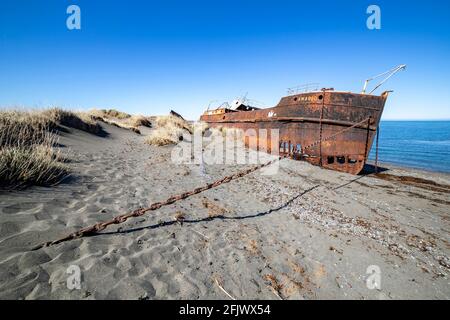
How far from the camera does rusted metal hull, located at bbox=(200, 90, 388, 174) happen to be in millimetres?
8352

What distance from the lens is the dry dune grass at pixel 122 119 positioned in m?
16.5

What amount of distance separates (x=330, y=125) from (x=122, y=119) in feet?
71.0

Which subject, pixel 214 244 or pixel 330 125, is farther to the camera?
pixel 330 125

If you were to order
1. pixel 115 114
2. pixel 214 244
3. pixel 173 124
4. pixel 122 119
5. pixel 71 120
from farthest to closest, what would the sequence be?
pixel 115 114 < pixel 122 119 < pixel 173 124 < pixel 71 120 < pixel 214 244

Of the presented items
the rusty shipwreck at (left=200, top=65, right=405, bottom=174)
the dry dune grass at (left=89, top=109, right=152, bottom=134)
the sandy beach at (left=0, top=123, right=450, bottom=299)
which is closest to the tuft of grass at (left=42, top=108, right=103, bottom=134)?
the dry dune grass at (left=89, top=109, right=152, bottom=134)

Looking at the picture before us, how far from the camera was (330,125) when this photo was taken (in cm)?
906

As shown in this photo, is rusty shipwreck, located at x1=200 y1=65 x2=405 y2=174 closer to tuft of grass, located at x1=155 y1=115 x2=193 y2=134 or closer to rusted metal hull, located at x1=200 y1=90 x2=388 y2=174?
rusted metal hull, located at x1=200 y1=90 x2=388 y2=174

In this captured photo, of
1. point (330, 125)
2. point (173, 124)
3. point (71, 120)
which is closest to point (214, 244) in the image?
point (330, 125)

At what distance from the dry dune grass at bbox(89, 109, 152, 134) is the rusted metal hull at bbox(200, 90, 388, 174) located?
439 inches

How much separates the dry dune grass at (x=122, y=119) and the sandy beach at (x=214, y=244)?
1189 cm

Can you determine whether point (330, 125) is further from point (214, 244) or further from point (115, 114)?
point (115, 114)
